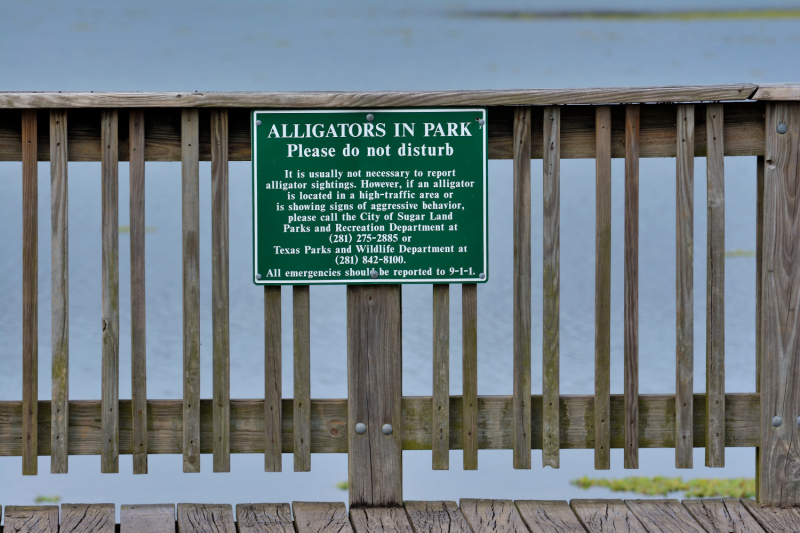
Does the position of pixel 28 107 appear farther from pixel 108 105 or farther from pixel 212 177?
pixel 212 177

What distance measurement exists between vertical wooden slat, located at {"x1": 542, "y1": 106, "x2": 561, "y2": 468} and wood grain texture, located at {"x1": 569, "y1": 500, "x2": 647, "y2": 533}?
22 cm

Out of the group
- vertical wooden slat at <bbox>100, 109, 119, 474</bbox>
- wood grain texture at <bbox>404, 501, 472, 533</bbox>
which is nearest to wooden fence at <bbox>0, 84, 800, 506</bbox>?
vertical wooden slat at <bbox>100, 109, 119, 474</bbox>

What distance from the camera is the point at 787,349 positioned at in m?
3.45

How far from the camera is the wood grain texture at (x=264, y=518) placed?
126 inches

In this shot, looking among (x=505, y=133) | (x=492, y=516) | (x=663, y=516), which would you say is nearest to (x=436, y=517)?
(x=492, y=516)

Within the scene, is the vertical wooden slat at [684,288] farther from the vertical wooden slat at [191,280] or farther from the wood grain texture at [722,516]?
the vertical wooden slat at [191,280]

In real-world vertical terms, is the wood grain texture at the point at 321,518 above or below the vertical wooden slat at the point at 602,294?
below

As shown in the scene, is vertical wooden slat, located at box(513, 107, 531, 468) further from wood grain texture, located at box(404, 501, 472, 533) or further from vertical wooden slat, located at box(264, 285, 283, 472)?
vertical wooden slat, located at box(264, 285, 283, 472)

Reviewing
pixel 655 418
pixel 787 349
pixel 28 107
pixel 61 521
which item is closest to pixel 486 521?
pixel 655 418

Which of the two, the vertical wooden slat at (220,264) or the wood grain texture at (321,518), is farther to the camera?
the vertical wooden slat at (220,264)

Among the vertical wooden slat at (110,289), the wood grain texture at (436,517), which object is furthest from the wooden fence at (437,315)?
the wood grain texture at (436,517)

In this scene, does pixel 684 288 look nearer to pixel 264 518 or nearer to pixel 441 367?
pixel 441 367

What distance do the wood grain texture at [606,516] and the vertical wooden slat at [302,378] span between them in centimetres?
116

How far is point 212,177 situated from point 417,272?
0.92 metres
